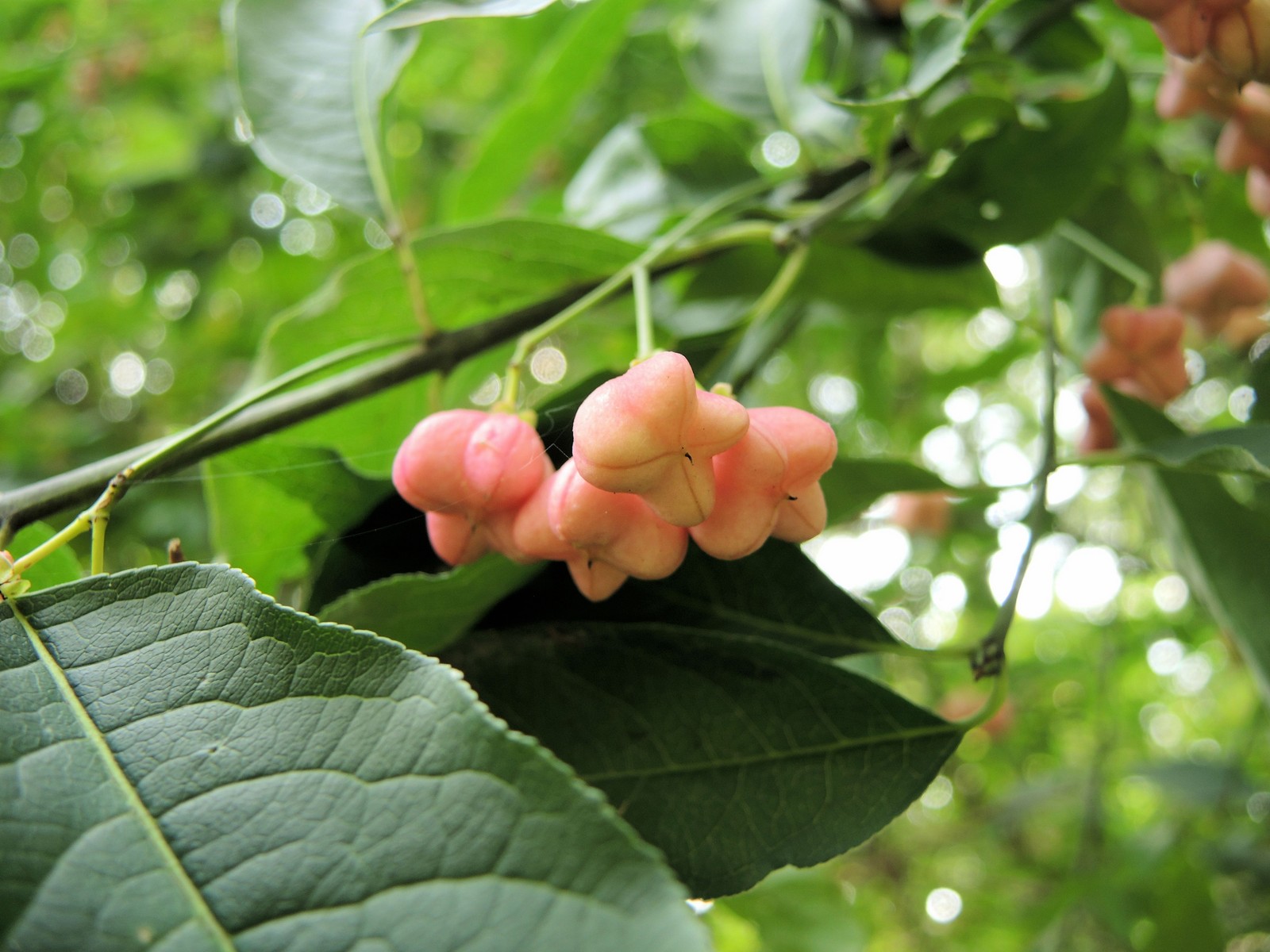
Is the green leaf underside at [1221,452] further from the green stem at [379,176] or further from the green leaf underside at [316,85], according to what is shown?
the green leaf underside at [316,85]

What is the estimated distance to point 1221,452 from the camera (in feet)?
2.03

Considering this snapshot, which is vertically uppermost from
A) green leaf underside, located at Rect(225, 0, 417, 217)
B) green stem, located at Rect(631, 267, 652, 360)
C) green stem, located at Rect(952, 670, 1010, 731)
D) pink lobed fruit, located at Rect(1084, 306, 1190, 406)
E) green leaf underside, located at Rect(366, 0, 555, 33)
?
green leaf underside, located at Rect(366, 0, 555, 33)

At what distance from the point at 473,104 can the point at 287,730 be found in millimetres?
2446

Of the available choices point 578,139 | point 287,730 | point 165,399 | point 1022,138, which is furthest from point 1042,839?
point 287,730

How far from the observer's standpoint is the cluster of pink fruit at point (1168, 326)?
39.1 inches

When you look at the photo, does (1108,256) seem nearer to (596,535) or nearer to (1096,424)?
(1096,424)

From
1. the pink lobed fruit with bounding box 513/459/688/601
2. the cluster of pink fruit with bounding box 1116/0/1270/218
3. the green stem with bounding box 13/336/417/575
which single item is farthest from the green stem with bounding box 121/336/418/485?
the cluster of pink fruit with bounding box 1116/0/1270/218

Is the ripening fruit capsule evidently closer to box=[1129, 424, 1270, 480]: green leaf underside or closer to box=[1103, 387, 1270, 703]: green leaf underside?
box=[1103, 387, 1270, 703]: green leaf underside

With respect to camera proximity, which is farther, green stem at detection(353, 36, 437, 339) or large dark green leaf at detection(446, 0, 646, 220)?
large dark green leaf at detection(446, 0, 646, 220)

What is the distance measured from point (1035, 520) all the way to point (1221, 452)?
0.63ft

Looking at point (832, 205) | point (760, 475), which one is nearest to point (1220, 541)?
point (832, 205)

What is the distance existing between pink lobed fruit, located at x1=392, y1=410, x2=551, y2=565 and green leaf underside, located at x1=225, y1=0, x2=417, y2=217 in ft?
1.29

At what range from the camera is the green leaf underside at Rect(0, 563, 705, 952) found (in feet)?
1.26

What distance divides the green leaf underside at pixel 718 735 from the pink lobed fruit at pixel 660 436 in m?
0.13
